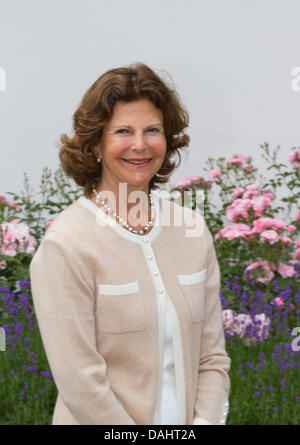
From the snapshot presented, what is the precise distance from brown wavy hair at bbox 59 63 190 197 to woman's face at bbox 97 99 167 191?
0.9 inches

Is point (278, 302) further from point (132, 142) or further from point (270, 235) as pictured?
point (132, 142)

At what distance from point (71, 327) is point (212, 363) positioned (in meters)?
0.58

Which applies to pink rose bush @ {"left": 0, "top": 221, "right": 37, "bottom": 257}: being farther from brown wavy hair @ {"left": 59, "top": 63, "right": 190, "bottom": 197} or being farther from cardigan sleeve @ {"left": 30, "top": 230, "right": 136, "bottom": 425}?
cardigan sleeve @ {"left": 30, "top": 230, "right": 136, "bottom": 425}

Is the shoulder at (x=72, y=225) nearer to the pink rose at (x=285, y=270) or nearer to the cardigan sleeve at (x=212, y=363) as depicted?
the cardigan sleeve at (x=212, y=363)

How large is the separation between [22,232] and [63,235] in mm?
2958

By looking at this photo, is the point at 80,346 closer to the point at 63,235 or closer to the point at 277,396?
the point at 63,235

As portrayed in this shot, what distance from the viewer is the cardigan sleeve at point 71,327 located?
1.58 meters

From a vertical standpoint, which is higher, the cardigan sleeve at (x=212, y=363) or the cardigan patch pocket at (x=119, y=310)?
the cardigan patch pocket at (x=119, y=310)

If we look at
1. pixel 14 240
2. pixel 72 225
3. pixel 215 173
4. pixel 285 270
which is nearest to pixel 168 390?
pixel 72 225

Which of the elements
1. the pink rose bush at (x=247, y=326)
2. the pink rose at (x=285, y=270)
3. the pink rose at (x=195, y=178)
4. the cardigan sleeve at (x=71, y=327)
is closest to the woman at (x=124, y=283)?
the cardigan sleeve at (x=71, y=327)

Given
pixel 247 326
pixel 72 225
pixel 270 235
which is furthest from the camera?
pixel 270 235

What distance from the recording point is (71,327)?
5.19ft
